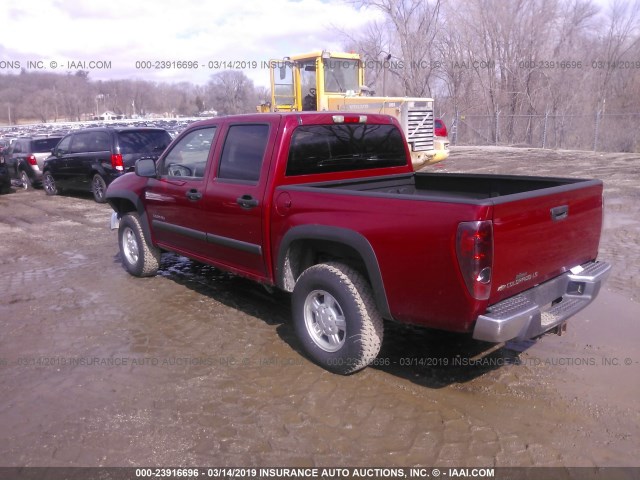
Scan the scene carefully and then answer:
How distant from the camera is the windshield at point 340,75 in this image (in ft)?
45.7

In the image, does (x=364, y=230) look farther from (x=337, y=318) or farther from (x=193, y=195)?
(x=193, y=195)

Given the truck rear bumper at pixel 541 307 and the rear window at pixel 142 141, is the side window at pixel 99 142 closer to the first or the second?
the rear window at pixel 142 141

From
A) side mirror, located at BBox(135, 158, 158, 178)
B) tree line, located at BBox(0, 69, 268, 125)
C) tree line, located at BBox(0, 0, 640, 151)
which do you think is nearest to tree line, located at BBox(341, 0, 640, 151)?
tree line, located at BBox(0, 0, 640, 151)

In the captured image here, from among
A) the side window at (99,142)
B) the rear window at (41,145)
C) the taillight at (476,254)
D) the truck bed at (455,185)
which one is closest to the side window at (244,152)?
the truck bed at (455,185)

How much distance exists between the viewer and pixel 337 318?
402 cm

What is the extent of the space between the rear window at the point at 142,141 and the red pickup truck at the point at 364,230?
6.44 m

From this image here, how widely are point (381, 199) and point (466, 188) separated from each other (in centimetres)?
194

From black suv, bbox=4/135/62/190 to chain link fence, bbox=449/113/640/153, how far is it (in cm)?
2176

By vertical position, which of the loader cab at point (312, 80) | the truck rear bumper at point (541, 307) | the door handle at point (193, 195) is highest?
the loader cab at point (312, 80)

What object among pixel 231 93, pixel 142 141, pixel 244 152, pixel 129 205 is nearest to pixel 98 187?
pixel 142 141

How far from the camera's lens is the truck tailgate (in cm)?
316

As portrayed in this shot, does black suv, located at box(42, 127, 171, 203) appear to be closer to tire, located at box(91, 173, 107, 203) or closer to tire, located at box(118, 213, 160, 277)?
tire, located at box(91, 173, 107, 203)

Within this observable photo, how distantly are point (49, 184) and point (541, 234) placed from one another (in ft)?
46.8

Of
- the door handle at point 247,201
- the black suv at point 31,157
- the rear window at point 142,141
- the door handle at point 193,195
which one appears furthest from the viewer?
the black suv at point 31,157
